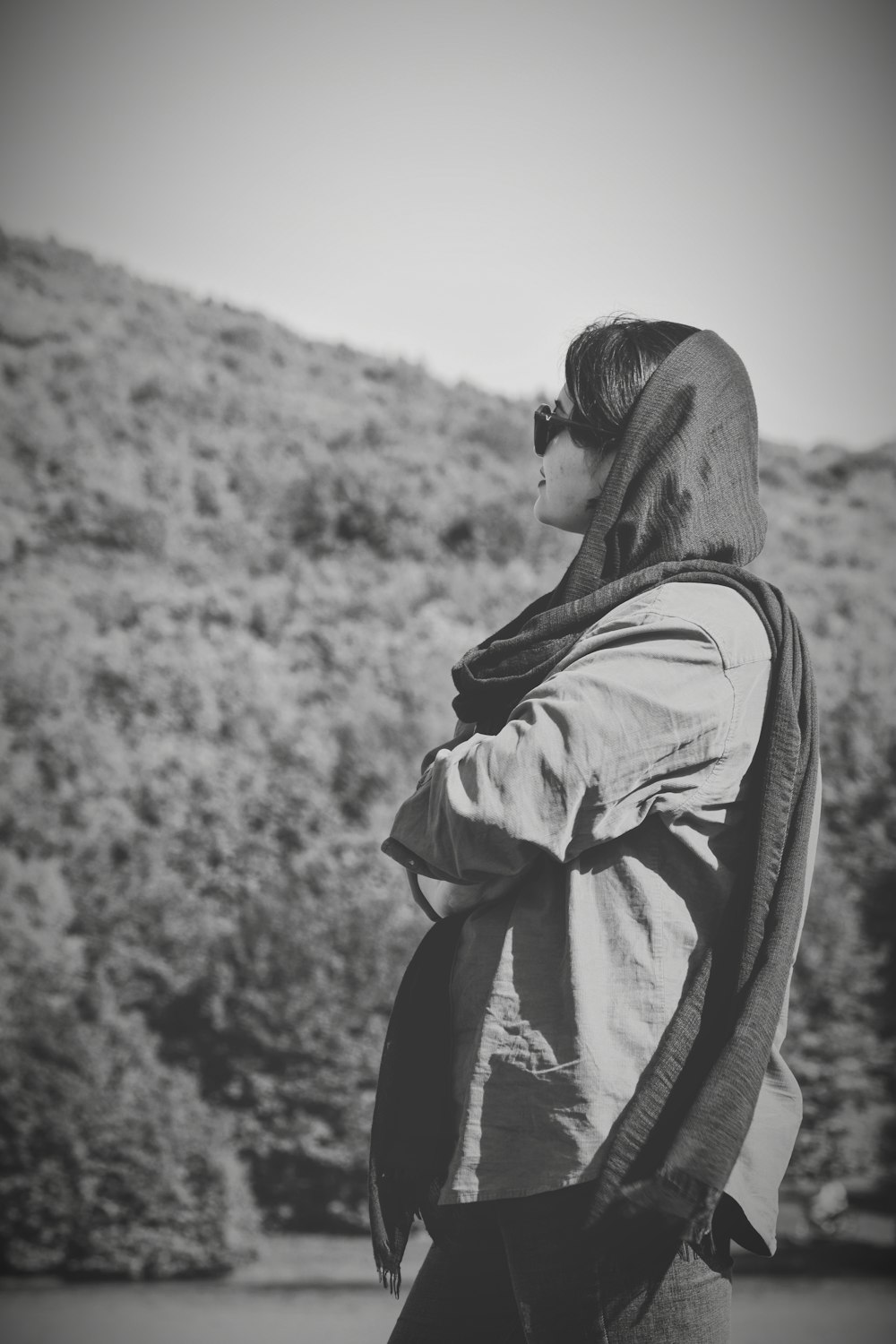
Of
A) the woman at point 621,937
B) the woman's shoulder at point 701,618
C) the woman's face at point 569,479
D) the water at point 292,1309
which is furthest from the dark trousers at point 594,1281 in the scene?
the water at point 292,1309

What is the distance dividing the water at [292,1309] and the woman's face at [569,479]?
4.48 m

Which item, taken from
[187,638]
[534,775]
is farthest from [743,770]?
[187,638]

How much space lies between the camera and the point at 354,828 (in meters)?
7.26

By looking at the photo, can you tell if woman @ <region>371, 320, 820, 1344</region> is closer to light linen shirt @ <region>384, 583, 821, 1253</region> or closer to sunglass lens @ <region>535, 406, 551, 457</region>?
light linen shirt @ <region>384, 583, 821, 1253</region>

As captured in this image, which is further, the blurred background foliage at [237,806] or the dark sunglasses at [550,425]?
the blurred background foliage at [237,806]

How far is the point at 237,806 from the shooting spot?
7.36 meters

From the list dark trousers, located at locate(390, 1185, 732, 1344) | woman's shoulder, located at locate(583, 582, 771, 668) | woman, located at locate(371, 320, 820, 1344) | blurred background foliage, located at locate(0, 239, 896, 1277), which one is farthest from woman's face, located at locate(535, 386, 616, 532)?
blurred background foliage, located at locate(0, 239, 896, 1277)

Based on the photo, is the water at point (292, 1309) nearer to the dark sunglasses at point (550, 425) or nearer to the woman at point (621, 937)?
the woman at point (621, 937)

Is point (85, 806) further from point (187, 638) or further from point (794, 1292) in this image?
point (794, 1292)

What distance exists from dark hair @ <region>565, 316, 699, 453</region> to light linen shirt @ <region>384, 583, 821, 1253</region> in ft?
1.10

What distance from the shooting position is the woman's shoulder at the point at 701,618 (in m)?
1.56

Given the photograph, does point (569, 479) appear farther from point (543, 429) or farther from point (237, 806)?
point (237, 806)

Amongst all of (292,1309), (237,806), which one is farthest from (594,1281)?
(237,806)

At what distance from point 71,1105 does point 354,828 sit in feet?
7.39
